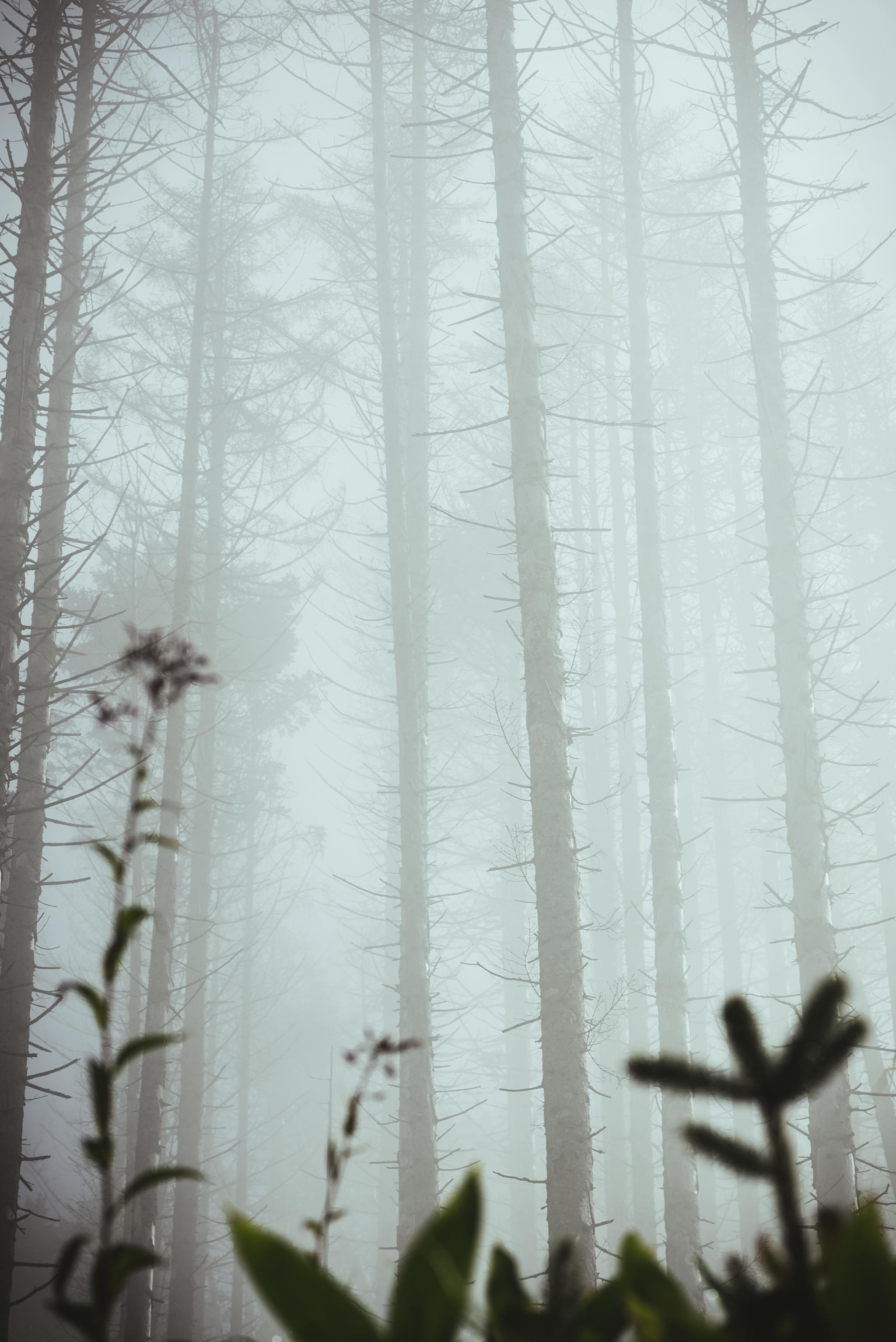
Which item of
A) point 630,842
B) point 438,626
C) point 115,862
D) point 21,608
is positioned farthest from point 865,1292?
point 438,626

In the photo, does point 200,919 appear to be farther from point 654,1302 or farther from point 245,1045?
point 654,1302

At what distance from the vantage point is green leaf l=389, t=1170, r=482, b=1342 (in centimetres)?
46

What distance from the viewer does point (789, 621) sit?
520 cm

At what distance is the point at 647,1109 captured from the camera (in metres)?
11.6

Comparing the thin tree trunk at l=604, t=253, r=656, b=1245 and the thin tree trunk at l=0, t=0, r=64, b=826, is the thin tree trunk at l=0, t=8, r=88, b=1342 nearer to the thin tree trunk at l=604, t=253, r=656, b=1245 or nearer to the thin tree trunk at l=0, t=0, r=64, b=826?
the thin tree trunk at l=0, t=0, r=64, b=826

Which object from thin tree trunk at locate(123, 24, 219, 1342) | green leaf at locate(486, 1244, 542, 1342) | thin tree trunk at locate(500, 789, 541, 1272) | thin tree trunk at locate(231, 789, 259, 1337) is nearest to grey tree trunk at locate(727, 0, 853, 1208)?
thin tree trunk at locate(123, 24, 219, 1342)

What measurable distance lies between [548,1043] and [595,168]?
14856 mm

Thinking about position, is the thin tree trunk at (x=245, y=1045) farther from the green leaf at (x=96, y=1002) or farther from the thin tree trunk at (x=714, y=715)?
the green leaf at (x=96, y=1002)

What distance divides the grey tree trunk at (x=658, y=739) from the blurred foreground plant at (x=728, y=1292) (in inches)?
229

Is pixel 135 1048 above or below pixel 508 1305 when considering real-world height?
above

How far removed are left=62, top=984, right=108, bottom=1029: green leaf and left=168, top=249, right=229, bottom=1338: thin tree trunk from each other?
8.47 meters

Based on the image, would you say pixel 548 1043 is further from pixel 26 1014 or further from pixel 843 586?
pixel 843 586

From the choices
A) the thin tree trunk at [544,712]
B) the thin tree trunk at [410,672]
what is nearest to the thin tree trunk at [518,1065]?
the thin tree trunk at [410,672]

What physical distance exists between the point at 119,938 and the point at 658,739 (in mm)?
7349
